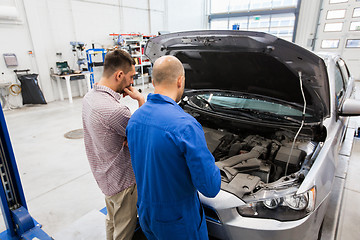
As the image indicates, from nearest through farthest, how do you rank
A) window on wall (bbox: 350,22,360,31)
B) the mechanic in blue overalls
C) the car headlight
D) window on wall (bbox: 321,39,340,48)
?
the mechanic in blue overalls < the car headlight < window on wall (bbox: 350,22,360,31) < window on wall (bbox: 321,39,340,48)

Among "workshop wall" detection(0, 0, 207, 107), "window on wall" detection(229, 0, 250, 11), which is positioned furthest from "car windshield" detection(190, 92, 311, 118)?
"window on wall" detection(229, 0, 250, 11)

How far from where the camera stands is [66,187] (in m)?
2.69

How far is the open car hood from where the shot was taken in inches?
58.4

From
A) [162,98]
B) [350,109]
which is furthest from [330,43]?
[162,98]

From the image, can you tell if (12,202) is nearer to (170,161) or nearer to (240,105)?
(170,161)

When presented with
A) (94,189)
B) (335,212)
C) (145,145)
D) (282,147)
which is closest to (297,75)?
(282,147)

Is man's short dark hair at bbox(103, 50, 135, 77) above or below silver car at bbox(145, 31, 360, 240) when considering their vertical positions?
above

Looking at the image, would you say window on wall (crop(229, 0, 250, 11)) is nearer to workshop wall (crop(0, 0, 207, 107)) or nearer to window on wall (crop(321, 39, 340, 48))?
window on wall (crop(321, 39, 340, 48))

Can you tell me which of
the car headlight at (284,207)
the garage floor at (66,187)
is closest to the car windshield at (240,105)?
the car headlight at (284,207)

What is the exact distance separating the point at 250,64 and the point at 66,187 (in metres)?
2.53

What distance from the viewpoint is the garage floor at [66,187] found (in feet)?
6.63

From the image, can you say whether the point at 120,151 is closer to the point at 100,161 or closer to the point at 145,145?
the point at 100,161

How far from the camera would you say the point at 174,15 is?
1072 centimetres

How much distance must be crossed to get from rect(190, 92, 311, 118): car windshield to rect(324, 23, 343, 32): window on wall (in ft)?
29.9
